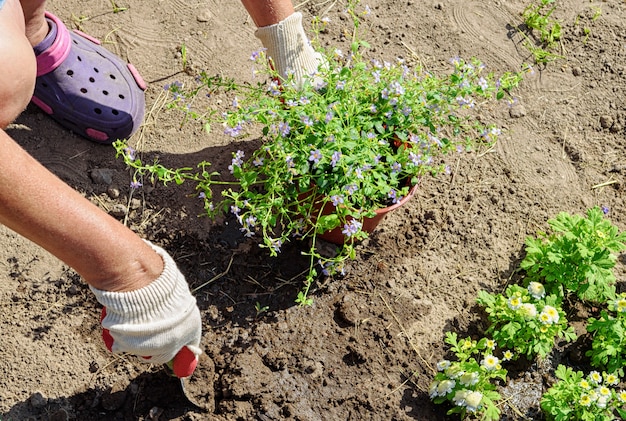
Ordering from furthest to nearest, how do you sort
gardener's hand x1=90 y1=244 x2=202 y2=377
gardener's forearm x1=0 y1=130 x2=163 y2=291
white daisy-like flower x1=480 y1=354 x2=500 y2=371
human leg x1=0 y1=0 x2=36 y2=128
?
white daisy-like flower x1=480 y1=354 x2=500 y2=371 → human leg x1=0 y1=0 x2=36 y2=128 → gardener's hand x1=90 y1=244 x2=202 y2=377 → gardener's forearm x1=0 y1=130 x2=163 y2=291

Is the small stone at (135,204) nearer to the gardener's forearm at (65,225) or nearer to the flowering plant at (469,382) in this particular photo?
the gardener's forearm at (65,225)

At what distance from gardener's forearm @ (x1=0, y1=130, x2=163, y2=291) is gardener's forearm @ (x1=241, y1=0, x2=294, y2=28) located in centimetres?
107

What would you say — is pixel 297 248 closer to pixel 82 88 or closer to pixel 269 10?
pixel 269 10

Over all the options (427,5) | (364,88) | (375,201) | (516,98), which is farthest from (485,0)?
(375,201)

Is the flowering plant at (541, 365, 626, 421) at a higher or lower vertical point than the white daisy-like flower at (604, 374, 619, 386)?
lower

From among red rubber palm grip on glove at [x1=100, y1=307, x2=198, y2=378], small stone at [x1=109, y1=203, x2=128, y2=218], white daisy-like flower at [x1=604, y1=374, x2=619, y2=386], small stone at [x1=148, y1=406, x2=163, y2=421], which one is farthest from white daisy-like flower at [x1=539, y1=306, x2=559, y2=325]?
small stone at [x1=109, y1=203, x2=128, y2=218]

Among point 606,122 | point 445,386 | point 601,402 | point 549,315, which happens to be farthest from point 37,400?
point 606,122

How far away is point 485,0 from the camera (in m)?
3.47

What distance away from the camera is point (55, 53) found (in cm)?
265

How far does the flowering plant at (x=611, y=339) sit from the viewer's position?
98.9 inches

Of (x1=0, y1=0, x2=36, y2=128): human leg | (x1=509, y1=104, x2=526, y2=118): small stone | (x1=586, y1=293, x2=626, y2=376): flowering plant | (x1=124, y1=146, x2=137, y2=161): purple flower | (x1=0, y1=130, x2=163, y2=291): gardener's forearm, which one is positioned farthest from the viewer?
(x1=509, y1=104, x2=526, y2=118): small stone

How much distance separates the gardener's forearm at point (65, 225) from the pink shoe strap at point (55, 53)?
1.17 metres

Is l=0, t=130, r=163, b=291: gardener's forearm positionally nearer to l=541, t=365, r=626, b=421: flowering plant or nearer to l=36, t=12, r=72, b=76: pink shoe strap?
l=36, t=12, r=72, b=76: pink shoe strap

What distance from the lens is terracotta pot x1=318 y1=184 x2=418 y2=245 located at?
7.86 ft
